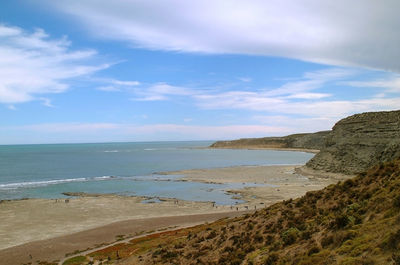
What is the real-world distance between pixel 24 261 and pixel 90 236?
930cm

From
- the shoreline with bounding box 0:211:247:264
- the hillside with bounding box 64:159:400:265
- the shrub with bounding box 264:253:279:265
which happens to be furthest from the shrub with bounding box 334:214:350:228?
the shoreline with bounding box 0:211:247:264

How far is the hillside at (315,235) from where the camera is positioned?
46.6 ft

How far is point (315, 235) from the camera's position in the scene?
722 inches

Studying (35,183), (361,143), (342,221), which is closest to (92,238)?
(342,221)

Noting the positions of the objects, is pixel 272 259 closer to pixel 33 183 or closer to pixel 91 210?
pixel 91 210

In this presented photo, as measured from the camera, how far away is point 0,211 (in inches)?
2135

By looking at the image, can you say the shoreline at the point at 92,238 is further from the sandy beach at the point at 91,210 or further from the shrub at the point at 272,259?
the shrub at the point at 272,259

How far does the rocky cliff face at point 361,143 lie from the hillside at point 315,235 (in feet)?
181

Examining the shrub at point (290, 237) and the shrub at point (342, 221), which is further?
the shrub at point (290, 237)

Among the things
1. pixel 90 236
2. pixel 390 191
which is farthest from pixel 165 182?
pixel 390 191

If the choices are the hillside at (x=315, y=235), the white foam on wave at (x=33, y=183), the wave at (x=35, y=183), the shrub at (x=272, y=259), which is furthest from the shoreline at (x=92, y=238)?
the white foam on wave at (x=33, y=183)

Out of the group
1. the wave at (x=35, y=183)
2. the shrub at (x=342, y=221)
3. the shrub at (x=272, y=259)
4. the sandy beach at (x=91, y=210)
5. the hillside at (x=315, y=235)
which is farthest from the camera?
the wave at (x=35, y=183)

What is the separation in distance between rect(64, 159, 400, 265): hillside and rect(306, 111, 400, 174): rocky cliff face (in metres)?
55.1

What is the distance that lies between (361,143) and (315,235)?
7572 cm
